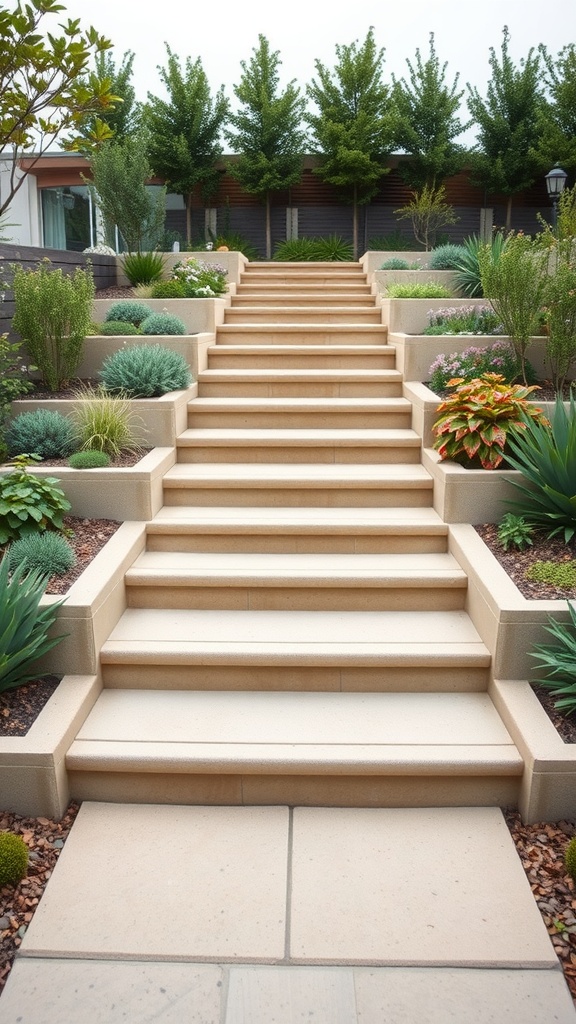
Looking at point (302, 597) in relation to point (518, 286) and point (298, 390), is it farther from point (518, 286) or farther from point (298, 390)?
point (518, 286)

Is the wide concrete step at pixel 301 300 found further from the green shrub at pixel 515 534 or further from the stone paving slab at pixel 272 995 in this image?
the stone paving slab at pixel 272 995

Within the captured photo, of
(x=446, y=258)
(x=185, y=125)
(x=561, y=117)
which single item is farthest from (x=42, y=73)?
(x=561, y=117)

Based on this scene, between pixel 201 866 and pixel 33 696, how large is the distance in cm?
114

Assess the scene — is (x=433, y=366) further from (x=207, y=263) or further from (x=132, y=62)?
(x=132, y=62)

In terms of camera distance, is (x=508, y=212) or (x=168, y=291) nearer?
(x=168, y=291)

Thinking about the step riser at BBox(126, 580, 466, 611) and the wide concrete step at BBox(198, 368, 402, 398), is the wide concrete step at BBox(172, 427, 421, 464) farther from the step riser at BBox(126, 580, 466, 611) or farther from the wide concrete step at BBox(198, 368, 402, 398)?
the step riser at BBox(126, 580, 466, 611)

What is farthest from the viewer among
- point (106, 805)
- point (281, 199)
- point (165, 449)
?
Answer: point (281, 199)

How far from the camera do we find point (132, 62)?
41.4 feet

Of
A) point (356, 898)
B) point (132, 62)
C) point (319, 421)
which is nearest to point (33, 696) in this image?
point (356, 898)

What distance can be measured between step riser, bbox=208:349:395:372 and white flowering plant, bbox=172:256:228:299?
4.12 ft

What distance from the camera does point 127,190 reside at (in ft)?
29.8

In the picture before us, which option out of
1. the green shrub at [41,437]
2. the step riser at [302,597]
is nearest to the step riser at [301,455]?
the green shrub at [41,437]

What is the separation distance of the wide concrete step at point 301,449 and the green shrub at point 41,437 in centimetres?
82

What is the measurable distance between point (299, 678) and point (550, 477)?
1.85 meters
